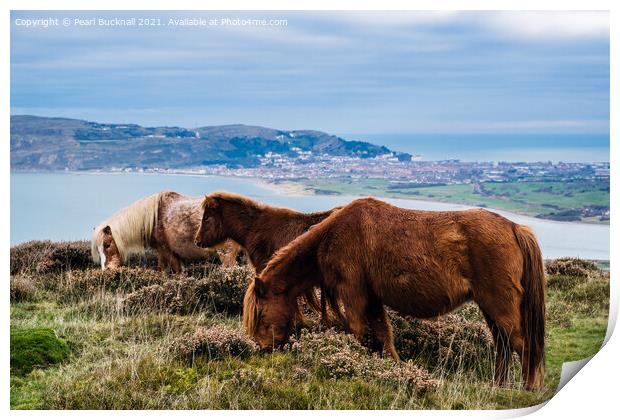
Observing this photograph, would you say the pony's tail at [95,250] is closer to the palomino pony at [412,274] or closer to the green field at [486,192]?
the green field at [486,192]

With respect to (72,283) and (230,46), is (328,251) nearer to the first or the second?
(230,46)

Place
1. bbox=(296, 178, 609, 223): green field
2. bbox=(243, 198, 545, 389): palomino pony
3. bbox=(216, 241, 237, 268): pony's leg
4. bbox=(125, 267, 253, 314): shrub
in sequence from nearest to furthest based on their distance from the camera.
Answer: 1. bbox=(243, 198, 545, 389): palomino pony
2. bbox=(296, 178, 609, 223): green field
3. bbox=(125, 267, 253, 314): shrub
4. bbox=(216, 241, 237, 268): pony's leg

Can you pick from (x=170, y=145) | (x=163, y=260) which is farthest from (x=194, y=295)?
(x=163, y=260)

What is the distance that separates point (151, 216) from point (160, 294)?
8.87ft

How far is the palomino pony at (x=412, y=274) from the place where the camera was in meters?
7.45

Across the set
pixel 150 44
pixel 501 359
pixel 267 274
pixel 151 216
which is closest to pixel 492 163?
pixel 501 359

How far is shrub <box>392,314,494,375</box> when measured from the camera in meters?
8.29

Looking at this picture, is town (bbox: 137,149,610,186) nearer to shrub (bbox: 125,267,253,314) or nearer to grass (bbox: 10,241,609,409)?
shrub (bbox: 125,267,253,314)

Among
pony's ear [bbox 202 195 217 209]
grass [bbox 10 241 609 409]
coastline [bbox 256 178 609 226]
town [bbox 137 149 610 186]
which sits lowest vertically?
grass [bbox 10 241 609 409]

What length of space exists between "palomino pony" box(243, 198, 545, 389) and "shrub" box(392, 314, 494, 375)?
1.59ft

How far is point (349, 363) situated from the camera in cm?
745

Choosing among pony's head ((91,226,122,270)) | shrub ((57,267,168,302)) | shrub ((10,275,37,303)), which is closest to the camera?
shrub ((10,275,37,303))

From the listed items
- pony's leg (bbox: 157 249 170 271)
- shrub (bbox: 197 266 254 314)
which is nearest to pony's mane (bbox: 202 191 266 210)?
shrub (bbox: 197 266 254 314)

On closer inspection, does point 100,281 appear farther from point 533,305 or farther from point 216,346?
point 533,305
